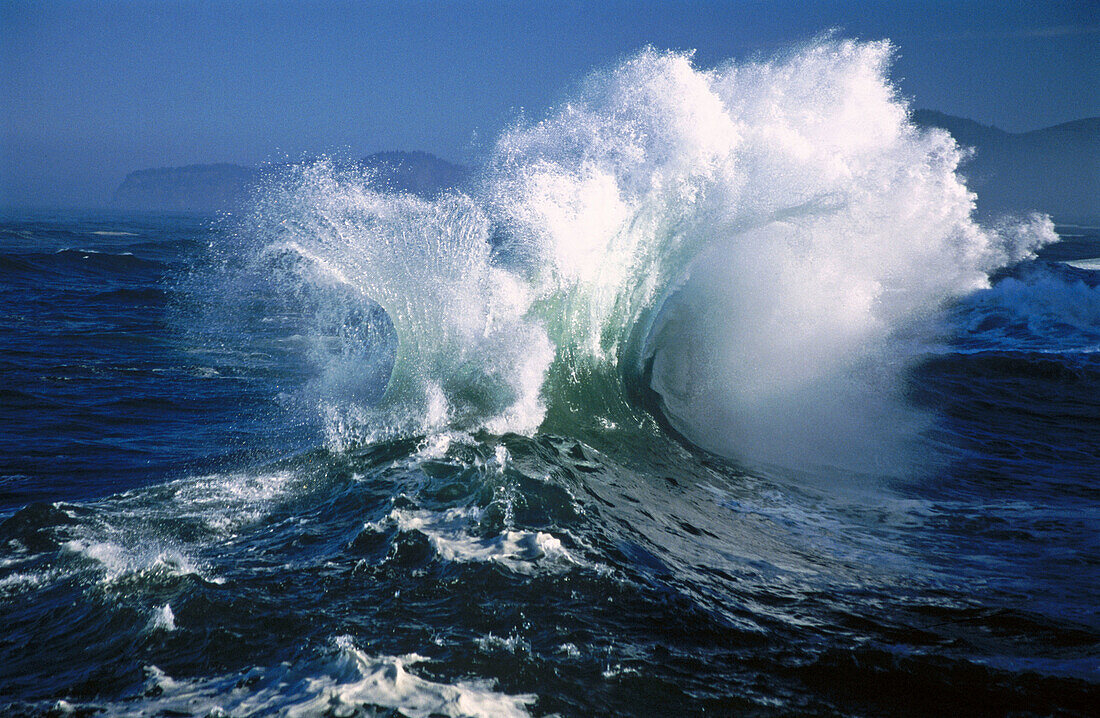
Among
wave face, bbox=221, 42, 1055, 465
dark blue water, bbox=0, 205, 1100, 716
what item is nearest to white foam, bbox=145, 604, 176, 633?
dark blue water, bbox=0, 205, 1100, 716

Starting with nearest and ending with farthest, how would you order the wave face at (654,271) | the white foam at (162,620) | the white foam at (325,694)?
the white foam at (325,694) → the white foam at (162,620) → the wave face at (654,271)

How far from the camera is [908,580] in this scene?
5.87m

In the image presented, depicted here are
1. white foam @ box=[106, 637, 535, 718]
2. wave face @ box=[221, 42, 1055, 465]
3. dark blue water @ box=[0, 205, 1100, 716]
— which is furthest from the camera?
wave face @ box=[221, 42, 1055, 465]

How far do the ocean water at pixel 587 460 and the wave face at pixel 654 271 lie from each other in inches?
2.4

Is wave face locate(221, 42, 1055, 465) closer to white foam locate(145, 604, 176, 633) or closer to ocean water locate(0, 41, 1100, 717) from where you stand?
ocean water locate(0, 41, 1100, 717)

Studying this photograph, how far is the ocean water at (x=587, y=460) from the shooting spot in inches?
169

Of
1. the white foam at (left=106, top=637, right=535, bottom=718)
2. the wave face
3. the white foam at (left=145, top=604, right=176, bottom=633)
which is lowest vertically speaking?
the white foam at (left=145, top=604, right=176, bottom=633)

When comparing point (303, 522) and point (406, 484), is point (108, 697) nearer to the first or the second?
point (303, 522)

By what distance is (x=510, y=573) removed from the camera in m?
5.36

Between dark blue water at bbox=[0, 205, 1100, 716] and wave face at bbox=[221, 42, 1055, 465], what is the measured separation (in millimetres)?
1079

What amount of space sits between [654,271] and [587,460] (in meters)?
4.16

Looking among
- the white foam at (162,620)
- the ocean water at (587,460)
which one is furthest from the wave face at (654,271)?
the white foam at (162,620)

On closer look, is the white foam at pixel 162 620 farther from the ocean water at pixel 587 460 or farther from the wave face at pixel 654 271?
the wave face at pixel 654 271

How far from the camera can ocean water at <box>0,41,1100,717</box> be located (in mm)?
4289
